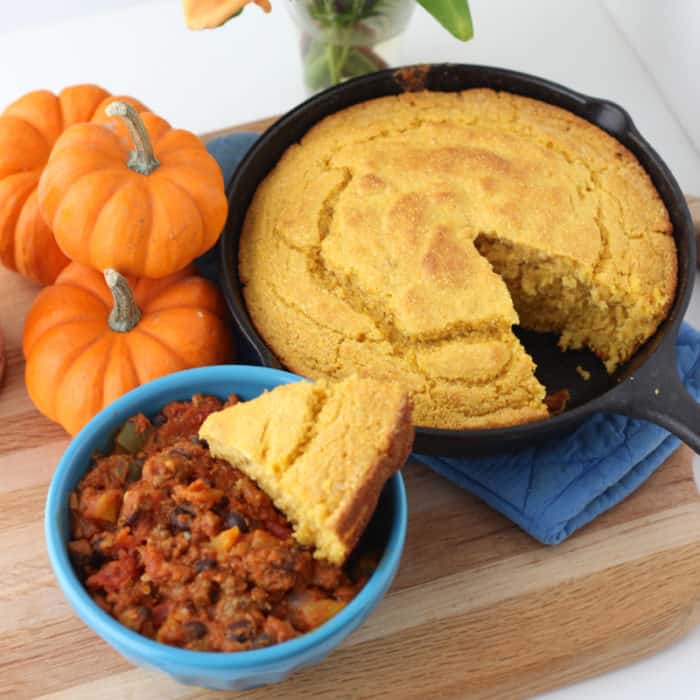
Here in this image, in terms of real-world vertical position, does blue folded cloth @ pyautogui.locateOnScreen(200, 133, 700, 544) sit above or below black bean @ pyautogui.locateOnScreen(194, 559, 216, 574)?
below

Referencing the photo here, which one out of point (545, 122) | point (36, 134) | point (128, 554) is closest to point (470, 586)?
point (128, 554)

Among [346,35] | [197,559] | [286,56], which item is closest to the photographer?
[197,559]

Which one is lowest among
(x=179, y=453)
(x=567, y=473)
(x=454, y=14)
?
(x=567, y=473)

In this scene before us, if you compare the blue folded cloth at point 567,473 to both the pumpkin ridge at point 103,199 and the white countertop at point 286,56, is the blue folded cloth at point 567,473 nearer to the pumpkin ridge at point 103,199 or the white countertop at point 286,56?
the pumpkin ridge at point 103,199

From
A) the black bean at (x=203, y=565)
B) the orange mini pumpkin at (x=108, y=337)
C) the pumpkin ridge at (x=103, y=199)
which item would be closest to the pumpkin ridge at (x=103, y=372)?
the orange mini pumpkin at (x=108, y=337)

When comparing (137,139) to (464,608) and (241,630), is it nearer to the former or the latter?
(241,630)

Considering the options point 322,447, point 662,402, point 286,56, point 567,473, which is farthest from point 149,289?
point 286,56

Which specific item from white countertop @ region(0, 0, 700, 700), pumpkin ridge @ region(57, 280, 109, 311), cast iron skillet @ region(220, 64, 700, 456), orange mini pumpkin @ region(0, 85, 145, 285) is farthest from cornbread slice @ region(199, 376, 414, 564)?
white countertop @ region(0, 0, 700, 700)

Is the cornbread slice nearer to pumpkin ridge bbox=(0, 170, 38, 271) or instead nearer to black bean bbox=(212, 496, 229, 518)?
black bean bbox=(212, 496, 229, 518)
